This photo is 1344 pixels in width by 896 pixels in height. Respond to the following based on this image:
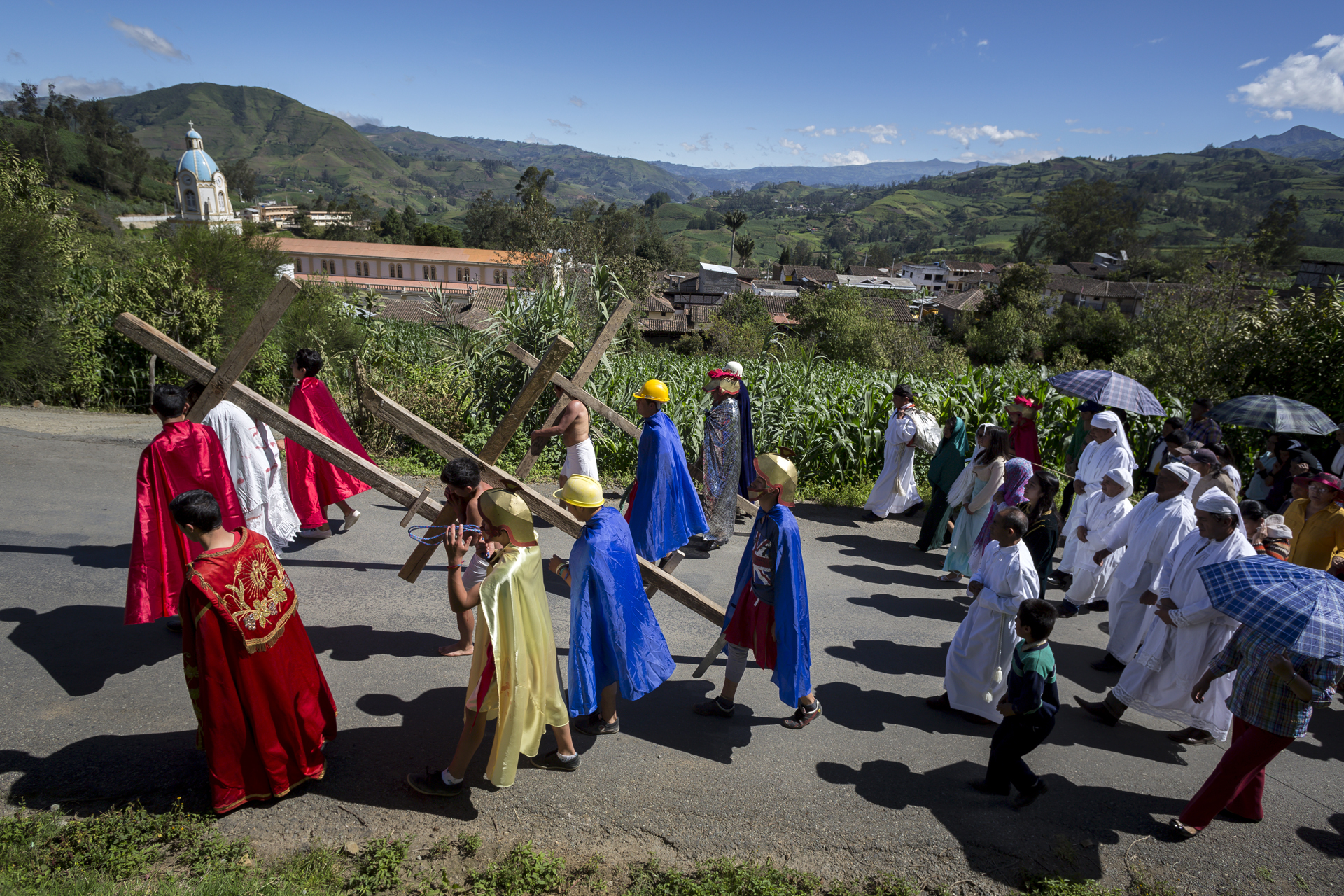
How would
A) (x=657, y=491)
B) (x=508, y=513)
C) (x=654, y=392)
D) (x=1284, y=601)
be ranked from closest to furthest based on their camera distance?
(x=1284, y=601)
(x=508, y=513)
(x=654, y=392)
(x=657, y=491)

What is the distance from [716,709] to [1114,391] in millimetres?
5981

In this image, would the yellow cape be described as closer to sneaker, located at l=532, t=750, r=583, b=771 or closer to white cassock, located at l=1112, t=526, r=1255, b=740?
sneaker, located at l=532, t=750, r=583, b=771

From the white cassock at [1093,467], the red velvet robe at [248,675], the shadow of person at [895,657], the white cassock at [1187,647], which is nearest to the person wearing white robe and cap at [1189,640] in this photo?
A: the white cassock at [1187,647]

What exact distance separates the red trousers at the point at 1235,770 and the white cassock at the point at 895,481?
5.08 m

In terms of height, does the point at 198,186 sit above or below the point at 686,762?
above

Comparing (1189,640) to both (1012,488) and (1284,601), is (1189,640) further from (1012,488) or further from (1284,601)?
(1012,488)

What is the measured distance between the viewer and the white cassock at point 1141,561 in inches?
200

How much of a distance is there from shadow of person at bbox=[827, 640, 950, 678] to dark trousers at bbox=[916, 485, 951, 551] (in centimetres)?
220

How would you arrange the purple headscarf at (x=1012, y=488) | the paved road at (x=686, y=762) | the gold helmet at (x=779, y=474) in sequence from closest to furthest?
the paved road at (x=686, y=762)
the gold helmet at (x=779, y=474)
the purple headscarf at (x=1012, y=488)

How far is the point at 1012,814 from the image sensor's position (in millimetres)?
3840

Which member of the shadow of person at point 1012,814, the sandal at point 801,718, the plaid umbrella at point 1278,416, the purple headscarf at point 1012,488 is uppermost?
the plaid umbrella at point 1278,416

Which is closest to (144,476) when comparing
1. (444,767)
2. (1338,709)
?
(444,767)

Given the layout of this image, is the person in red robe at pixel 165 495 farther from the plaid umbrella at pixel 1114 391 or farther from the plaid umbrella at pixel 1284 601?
the plaid umbrella at pixel 1114 391

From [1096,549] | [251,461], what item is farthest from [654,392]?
[1096,549]
